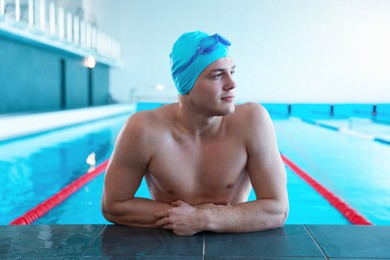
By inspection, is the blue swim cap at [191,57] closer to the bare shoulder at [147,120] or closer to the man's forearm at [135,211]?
the bare shoulder at [147,120]

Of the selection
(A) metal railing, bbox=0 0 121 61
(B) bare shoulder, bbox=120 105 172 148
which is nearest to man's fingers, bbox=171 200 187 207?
(B) bare shoulder, bbox=120 105 172 148

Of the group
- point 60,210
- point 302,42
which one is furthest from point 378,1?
point 60,210

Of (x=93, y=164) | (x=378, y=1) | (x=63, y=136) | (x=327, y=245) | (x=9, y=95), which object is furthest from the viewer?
(x=378, y=1)

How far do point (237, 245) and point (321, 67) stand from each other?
55.5 feet

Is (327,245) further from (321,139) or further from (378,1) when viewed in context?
(378,1)

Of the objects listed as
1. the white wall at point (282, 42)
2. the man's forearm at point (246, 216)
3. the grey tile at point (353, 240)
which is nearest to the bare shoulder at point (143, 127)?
the man's forearm at point (246, 216)

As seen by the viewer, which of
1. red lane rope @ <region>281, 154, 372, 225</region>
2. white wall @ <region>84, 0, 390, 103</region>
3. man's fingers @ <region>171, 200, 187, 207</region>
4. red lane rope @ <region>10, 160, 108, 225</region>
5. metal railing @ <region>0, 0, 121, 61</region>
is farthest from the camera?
white wall @ <region>84, 0, 390, 103</region>

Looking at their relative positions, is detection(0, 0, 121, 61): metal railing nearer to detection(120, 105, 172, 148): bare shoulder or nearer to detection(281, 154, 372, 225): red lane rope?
detection(281, 154, 372, 225): red lane rope

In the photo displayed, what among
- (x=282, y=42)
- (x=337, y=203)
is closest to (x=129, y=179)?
(x=337, y=203)

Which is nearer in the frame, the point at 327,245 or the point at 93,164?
the point at 327,245

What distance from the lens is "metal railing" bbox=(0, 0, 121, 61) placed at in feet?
27.8

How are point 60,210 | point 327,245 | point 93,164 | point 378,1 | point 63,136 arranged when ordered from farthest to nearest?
point 378,1 < point 63,136 < point 93,164 < point 60,210 < point 327,245

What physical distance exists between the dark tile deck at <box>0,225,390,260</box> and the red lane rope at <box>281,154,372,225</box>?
1.80m

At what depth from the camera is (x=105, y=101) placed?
59.1ft
